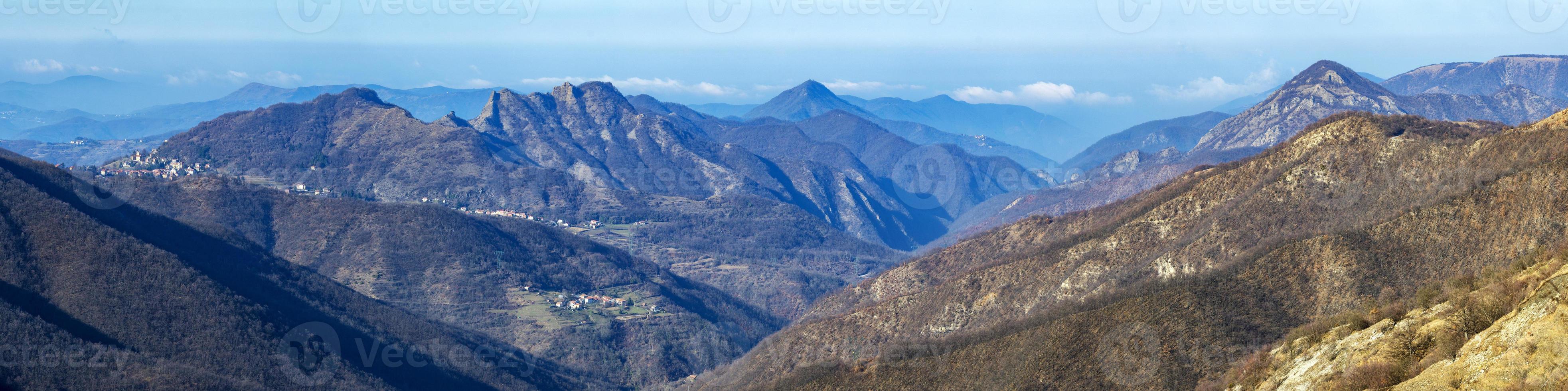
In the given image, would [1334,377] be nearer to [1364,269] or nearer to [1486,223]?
[1364,269]

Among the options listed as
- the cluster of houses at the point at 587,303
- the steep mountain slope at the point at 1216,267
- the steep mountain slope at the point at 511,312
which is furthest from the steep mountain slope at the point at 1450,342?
the cluster of houses at the point at 587,303

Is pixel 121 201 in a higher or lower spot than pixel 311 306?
higher

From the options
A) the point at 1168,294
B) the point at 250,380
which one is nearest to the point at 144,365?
the point at 250,380

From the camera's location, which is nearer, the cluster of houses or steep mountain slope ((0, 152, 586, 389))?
steep mountain slope ((0, 152, 586, 389))

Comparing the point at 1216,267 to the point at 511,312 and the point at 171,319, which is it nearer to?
the point at 171,319

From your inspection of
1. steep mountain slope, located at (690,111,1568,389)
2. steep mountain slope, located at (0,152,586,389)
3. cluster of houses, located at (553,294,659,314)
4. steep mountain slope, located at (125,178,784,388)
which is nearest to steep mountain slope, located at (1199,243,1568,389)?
steep mountain slope, located at (690,111,1568,389)

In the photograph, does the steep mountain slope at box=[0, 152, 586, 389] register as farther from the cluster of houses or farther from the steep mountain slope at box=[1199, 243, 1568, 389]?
the steep mountain slope at box=[1199, 243, 1568, 389]
